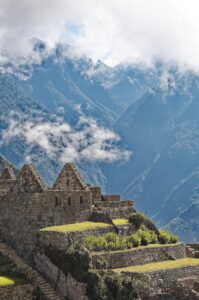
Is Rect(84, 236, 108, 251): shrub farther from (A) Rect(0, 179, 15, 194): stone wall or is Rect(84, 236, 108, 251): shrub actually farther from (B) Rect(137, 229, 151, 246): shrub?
(A) Rect(0, 179, 15, 194): stone wall

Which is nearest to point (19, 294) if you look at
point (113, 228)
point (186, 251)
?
point (113, 228)

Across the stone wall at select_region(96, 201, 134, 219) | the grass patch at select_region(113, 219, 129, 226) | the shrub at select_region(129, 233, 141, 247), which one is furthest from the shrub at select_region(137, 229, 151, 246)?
the stone wall at select_region(96, 201, 134, 219)

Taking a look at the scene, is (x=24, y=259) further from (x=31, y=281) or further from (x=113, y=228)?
(x=113, y=228)

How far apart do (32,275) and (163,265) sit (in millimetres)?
9248

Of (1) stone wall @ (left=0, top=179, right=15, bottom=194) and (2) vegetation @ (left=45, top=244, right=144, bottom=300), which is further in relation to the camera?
(1) stone wall @ (left=0, top=179, right=15, bottom=194)

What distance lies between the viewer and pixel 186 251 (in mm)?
57812

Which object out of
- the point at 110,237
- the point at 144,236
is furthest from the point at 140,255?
the point at 144,236

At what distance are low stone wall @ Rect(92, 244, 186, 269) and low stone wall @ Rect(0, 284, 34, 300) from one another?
473 cm

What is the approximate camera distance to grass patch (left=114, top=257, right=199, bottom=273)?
47.2 metres

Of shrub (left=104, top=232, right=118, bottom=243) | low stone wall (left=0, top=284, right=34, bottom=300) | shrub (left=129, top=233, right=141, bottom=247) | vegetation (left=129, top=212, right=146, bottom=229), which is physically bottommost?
low stone wall (left=0, top=284, right=34, bottom=300)

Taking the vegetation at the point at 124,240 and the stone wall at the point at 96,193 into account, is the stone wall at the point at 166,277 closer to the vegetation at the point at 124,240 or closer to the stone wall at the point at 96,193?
the vegetation at the point at 124,240

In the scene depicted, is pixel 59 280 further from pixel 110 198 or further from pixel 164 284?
pixel 110 198

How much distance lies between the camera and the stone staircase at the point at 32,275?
46.4 m

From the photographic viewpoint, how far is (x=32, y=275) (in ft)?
157
